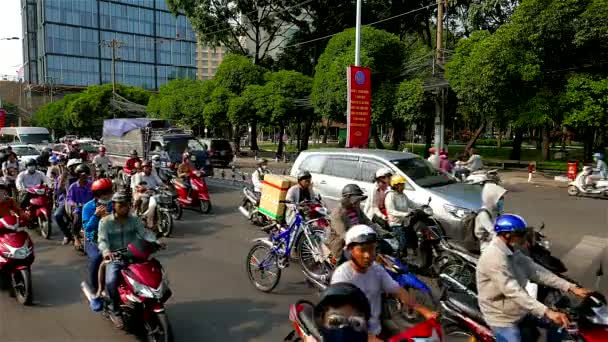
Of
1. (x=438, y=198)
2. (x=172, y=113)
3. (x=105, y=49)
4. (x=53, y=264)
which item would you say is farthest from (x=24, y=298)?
(x=105, y=49)

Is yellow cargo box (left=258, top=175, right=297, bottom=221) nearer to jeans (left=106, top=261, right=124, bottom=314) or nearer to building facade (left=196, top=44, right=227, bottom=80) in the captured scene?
jeans (left=106, top=261, right=124, bottom=314)

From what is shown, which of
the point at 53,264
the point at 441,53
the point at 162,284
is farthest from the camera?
the point at 441,53

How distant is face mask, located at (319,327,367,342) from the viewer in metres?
2.59

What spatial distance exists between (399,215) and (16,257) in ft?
16.1

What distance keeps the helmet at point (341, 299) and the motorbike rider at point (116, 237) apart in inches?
109

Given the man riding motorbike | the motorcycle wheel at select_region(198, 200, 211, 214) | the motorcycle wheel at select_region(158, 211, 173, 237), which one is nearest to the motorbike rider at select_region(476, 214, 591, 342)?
the motorcycle wheel at select_region(158, 211, 173, 237)

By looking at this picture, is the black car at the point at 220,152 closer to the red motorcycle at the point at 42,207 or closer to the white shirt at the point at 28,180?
the white shirt at the point at 28,180

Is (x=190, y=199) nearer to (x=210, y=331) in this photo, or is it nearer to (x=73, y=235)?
(x=73, y=235)

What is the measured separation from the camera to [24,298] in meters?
5.83

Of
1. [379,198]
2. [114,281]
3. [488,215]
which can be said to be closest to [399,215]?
[379,198]

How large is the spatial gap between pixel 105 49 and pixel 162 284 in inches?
4186

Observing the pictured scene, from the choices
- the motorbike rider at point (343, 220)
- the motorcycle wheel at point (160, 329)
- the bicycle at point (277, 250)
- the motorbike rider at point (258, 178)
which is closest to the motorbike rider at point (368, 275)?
the motorbike rider at point (343, 220)

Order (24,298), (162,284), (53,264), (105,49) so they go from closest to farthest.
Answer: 1. (162,284)
2. (24,298)
3. (53,264)
4. (105,49)

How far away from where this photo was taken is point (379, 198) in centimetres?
726
